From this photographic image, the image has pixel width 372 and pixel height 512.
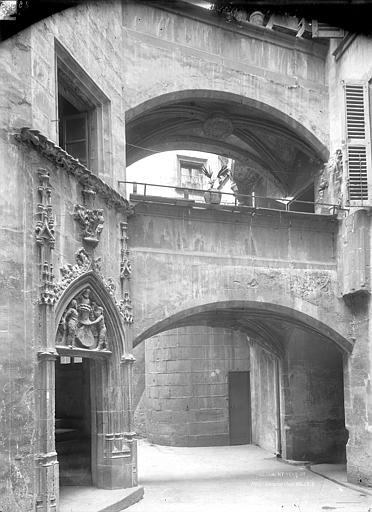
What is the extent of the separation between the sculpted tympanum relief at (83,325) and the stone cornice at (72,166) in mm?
1675

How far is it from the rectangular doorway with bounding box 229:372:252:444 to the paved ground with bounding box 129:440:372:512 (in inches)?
106

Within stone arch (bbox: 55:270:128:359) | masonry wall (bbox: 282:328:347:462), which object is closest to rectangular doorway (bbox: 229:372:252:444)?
masonry wall (bbox: 282:328:347:462)

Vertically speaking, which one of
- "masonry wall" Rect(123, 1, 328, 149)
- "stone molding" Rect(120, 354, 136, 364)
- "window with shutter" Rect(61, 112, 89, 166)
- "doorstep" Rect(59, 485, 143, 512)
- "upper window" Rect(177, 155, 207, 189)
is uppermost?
"upper window" Rect(177, 155, 207, 189)

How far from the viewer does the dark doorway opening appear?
11.7 m

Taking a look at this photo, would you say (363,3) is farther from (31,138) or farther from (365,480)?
(365,480)

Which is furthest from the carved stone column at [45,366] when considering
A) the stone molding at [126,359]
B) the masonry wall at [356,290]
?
the masonry wall at [356,290]

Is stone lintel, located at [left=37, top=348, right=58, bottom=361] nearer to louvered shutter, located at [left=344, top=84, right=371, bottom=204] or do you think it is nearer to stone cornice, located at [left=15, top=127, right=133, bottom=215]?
stone cornice, located at [left=15, top=127, right=133, bottom=215]

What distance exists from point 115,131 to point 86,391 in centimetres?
548

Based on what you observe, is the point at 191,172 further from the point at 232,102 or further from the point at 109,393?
the point at 109,393

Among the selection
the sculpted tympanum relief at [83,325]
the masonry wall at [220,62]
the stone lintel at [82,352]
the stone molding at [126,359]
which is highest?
the masonry wall at [220,62]

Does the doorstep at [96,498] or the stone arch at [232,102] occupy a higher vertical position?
the stone arch at [232,102]

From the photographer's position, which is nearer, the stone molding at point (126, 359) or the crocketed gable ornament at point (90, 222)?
the crocketed gable ornament at point (90, 222)

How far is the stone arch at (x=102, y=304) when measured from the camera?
31.4 feet

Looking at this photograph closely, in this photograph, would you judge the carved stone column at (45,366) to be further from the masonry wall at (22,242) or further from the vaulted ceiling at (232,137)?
the vaulted ceiling at (232,137)
